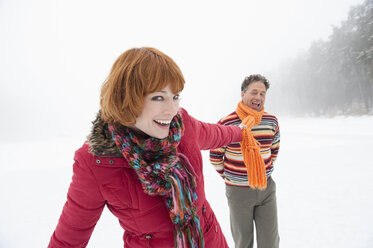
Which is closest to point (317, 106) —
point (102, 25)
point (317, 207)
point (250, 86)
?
point (317, 207)

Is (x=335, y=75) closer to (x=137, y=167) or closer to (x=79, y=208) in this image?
(x=137, y=167)

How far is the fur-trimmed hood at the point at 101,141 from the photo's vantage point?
534 mm

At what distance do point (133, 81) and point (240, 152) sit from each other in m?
0.95

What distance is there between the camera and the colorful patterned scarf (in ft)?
1.82

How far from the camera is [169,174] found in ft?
2.00

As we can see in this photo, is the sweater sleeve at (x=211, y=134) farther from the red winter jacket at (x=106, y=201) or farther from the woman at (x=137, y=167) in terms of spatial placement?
the red winter jacket at (x=106, y=201)

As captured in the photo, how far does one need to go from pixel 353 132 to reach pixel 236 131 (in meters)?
4.79

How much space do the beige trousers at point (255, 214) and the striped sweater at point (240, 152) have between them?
0.08 m

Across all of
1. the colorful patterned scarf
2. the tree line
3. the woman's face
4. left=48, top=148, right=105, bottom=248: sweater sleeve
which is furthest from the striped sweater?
the tree line

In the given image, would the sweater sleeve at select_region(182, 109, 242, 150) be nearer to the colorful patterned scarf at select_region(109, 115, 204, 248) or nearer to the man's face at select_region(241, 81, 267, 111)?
the colorful patterned scarf at select_region(109, 115, 204, 248)

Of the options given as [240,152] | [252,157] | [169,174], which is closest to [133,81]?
[169,174]

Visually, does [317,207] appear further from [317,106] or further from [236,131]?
[317,106]

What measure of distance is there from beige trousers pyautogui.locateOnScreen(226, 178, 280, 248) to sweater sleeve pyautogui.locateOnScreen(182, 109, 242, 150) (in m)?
0.46

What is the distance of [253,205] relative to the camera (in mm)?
1237
